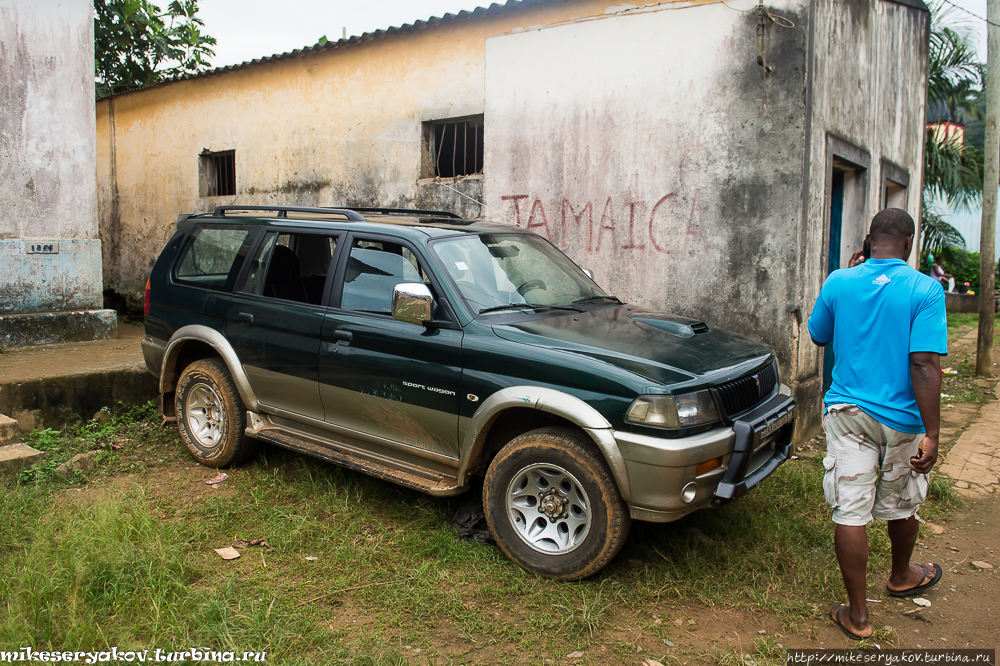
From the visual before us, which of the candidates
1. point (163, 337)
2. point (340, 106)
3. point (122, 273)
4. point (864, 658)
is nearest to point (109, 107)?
point (122, 273)

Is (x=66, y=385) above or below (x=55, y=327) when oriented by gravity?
below

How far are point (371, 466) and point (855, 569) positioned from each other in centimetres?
260

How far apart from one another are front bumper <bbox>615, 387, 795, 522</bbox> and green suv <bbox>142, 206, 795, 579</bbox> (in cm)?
1

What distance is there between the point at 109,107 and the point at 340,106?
5.42m

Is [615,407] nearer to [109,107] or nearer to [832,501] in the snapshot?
[832,501]

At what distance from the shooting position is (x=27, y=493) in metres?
4.44

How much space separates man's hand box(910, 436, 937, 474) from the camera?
2971 millimetres

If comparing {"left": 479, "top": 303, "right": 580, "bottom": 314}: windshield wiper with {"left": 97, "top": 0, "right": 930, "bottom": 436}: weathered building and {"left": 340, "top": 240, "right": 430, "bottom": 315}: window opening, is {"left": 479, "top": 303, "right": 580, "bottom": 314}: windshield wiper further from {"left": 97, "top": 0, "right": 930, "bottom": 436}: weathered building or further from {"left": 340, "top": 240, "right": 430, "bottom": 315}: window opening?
{"left": 97, "top": 0, "right": 930, "bottom": 436}: weathered building

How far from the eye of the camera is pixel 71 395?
584 cm

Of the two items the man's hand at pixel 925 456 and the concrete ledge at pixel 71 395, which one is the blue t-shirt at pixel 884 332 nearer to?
the man's hand at pixel 925 456

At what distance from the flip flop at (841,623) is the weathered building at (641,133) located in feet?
9.19

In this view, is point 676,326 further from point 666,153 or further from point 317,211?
point 666,153

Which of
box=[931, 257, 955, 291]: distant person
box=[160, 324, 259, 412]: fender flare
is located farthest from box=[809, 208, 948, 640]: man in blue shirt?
box=[931, 257, 955, 291]: distant person

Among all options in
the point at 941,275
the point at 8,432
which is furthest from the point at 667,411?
the point at 941,275
